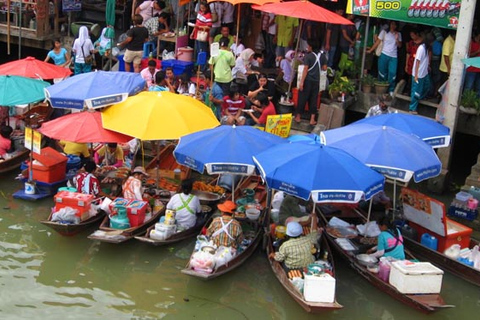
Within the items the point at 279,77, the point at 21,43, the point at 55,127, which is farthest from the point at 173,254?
the point at 21,43

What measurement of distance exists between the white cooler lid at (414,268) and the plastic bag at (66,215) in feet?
17.4

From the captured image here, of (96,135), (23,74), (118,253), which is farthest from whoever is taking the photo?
(23,74)

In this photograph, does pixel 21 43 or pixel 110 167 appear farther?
pixel 21 43

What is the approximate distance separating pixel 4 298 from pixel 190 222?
330 cm

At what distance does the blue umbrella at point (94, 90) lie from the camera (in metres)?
12.9

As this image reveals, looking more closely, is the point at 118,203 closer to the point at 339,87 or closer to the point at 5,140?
the point at 5,140

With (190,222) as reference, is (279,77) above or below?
above

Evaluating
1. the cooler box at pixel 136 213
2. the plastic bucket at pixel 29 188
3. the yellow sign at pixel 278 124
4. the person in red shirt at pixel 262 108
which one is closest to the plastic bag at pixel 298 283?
the cooler box at pixel 136 213

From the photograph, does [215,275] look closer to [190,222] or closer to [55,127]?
[190,222]

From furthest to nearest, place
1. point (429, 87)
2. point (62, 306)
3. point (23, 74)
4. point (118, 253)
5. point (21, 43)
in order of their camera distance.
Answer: point (21, 43) → point (429, 87) → point (23, 74) → point (118, 253) → point (62, 306)

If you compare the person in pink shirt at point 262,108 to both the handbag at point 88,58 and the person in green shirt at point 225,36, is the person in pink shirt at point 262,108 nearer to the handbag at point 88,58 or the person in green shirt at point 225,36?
the person in green shirt at point 225,36

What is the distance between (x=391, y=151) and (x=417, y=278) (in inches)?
83.9

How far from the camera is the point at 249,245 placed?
11.5 meters

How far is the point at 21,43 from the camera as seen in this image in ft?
69.6
